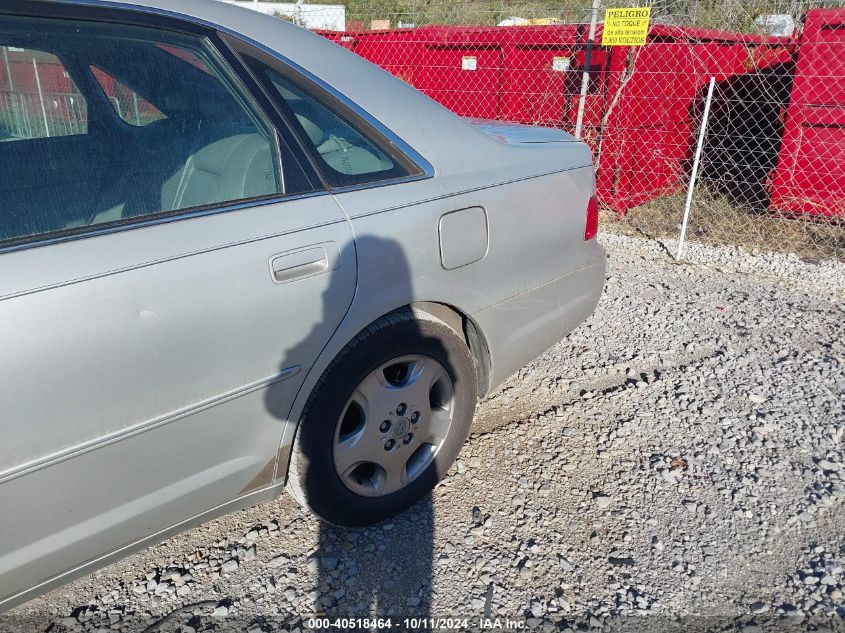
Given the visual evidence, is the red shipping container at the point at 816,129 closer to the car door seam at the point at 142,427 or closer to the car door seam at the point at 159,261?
the car door seam at the point at 159,261

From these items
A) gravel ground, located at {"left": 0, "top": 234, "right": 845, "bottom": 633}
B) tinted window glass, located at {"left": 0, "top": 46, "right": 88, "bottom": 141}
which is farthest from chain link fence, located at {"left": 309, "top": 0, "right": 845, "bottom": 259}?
tinted window glass, located at {"left": 0, "top": 46, "right": 88, "bottom": 141}

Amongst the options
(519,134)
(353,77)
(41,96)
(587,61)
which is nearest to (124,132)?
(41,96)

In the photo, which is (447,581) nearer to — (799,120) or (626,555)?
(626,555)

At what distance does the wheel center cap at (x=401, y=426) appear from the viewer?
2.49 metres

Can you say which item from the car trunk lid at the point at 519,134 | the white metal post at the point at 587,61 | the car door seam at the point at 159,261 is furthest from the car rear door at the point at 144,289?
the white metal post at the point at 587,61

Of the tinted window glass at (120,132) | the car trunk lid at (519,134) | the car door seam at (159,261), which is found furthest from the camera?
the car trunk lid at (519,134)

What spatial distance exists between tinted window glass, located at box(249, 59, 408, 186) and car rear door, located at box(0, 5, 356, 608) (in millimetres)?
77

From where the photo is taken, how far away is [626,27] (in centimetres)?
575

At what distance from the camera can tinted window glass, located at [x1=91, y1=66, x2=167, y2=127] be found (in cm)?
204

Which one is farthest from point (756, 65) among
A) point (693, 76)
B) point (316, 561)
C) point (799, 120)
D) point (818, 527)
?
point (316, 561)

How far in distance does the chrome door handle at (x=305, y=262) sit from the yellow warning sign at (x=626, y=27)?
470 centimetres

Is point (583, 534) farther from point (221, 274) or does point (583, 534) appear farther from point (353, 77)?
point (353, 77)

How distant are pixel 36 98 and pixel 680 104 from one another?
6582 millimetres

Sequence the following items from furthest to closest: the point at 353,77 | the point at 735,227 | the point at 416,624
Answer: the point at 735,227, the point at 353,77, the point at 416,624
